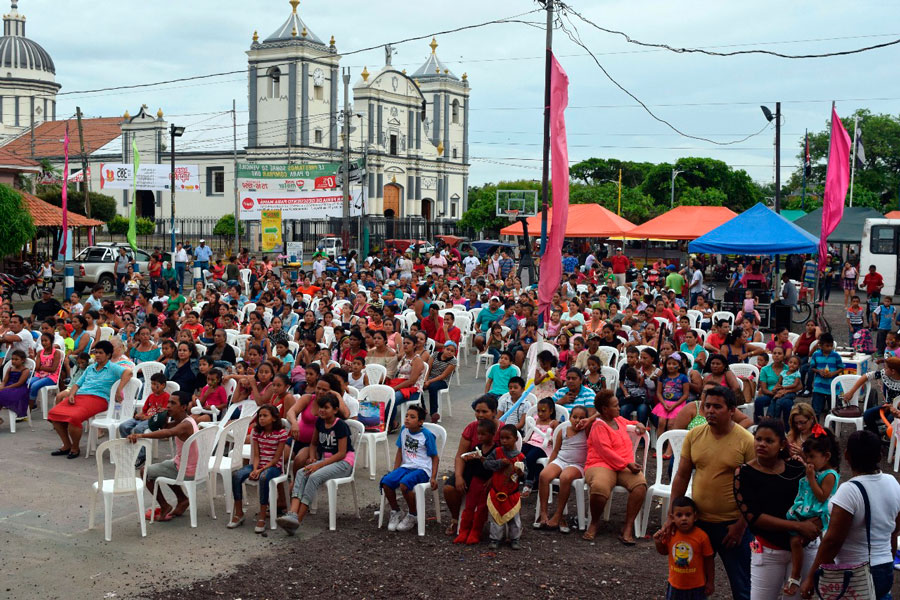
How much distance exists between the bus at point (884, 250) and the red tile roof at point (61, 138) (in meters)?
53.0

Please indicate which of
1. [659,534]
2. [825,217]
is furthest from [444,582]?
[825,217]

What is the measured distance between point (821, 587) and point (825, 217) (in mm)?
10286

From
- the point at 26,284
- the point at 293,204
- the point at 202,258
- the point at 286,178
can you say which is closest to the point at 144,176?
the point at 286,178

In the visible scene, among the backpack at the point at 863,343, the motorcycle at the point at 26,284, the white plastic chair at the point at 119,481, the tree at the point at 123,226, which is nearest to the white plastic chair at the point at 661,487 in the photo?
the white plastic chair at the point at 119,481

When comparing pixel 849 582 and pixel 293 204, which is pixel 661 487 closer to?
pixel 849 582

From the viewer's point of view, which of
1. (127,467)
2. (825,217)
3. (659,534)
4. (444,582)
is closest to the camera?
(659,534)

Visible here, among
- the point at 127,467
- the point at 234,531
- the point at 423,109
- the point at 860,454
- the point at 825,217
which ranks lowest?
the point at 234,531

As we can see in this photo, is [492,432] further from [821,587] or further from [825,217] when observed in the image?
[825,217]

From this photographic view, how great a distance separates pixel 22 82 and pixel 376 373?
3085 inches

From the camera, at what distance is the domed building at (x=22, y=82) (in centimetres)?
7694

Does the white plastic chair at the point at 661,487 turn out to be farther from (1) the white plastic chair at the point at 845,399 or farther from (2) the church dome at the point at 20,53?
(2) the church dome at the point at 20,53

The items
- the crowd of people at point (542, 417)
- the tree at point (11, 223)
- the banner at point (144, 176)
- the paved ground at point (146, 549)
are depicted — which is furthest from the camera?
the banner at point (144, 176)

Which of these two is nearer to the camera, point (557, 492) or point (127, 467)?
point (127, 467)

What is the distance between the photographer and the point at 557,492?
7895mm
